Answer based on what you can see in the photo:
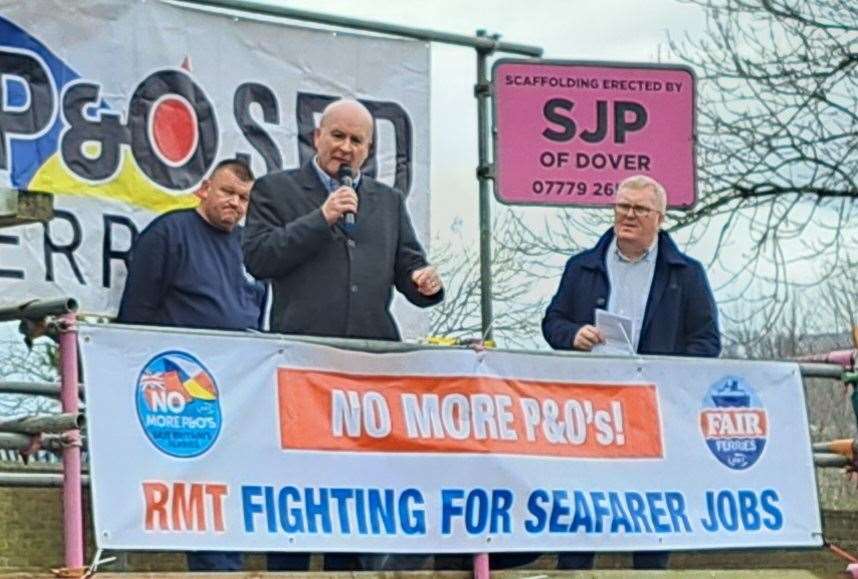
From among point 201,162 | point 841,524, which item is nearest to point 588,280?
point 201,162

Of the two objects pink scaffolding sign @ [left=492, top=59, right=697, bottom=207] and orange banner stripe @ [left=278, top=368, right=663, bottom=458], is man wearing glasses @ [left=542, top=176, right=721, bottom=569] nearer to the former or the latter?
orange banner stripe @ [left=278, top=368, right=663, bottom=458]

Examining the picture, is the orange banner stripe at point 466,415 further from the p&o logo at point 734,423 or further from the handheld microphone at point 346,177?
the handheld microphone at point 346,177

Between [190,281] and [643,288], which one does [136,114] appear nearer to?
[190,281]

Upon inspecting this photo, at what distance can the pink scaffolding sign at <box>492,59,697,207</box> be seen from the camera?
9969 millimetres

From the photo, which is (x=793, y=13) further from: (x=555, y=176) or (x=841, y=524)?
(x=555, y=176)

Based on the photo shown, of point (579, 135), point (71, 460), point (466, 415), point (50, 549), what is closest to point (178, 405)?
point (71, 460)

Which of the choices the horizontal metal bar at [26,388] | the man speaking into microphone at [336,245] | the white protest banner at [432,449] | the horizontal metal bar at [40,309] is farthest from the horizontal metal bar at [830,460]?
the horizontal metal bar at [40,309]

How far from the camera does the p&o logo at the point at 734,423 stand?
25.0 ft

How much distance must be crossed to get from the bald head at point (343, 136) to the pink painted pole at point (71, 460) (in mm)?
2554

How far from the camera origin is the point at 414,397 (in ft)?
22.7

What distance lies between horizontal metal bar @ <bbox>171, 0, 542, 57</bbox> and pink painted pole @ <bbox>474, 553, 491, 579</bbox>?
12.5ft

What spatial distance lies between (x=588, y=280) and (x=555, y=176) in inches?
66.3

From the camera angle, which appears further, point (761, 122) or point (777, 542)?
point (761, 122)

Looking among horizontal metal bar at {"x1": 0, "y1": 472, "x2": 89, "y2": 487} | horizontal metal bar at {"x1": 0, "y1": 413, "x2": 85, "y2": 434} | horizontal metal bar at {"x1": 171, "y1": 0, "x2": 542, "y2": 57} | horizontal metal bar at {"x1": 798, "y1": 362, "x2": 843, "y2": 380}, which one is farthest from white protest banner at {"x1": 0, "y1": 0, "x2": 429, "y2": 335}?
horizontal metal bar at {"x1": 0, "y1": 413, "x2": 85, "y2": 434}
